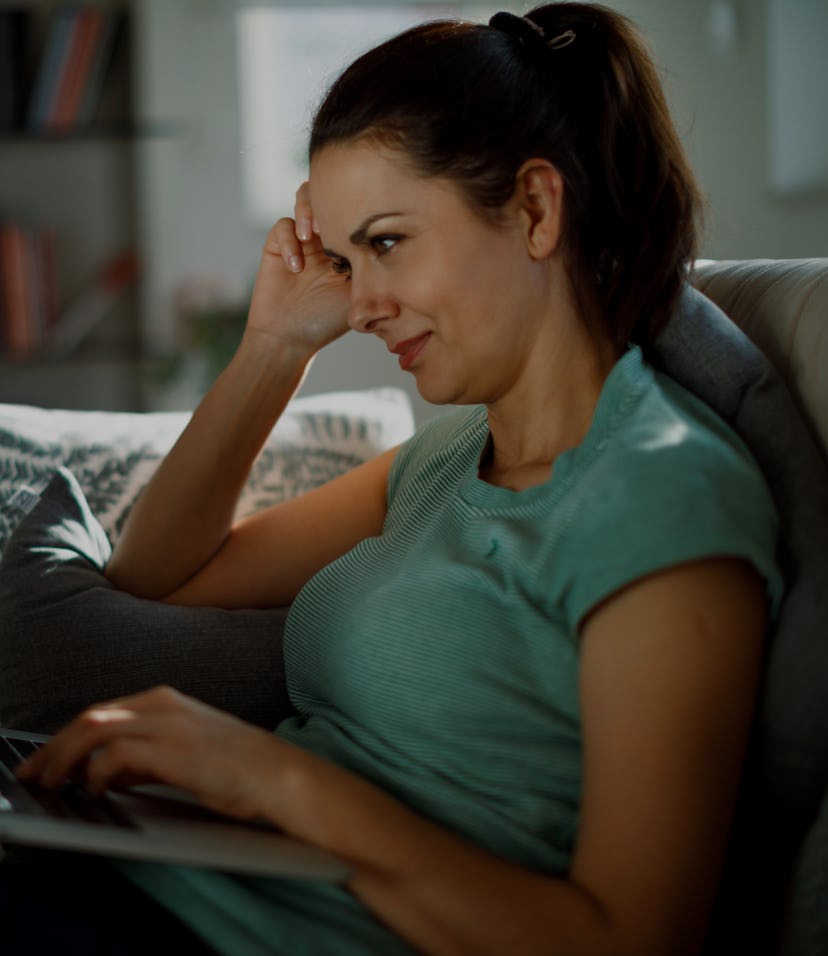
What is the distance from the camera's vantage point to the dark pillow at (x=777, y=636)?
0.97 meters

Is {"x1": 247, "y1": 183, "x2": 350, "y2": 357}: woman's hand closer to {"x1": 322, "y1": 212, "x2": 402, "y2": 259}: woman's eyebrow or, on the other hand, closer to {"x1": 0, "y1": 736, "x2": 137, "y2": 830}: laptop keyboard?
{"x1": 322, "y1": 212, "x2": 402, "y2": 259}: woman's eyebrow

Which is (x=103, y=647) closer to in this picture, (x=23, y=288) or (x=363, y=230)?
(x=363, y=230)

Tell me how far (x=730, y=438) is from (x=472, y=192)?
33 cm

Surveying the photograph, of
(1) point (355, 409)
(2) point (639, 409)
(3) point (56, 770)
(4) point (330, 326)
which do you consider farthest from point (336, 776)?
(1) point (355, 409)

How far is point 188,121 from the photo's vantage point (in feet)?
12.8

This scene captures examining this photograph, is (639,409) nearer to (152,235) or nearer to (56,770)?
(56,770)

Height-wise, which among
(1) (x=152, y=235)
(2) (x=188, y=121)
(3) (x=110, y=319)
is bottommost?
(3) (x=110, y=319)

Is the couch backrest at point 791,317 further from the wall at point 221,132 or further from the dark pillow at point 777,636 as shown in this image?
the wall at point 221,132

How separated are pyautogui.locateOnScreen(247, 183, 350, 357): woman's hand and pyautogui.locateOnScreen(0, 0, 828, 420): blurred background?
212cm

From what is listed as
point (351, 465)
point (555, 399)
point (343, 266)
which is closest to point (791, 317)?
point (555, 399)

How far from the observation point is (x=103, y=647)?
1.35m

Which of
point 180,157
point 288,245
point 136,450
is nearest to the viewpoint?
point 288,245

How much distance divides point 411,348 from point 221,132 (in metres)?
2.91

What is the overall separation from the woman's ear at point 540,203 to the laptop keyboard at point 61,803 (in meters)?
0.63
